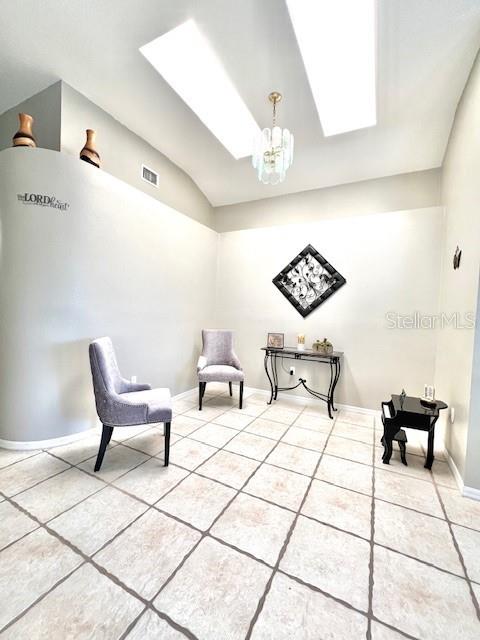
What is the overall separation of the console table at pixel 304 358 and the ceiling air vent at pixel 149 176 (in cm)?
276

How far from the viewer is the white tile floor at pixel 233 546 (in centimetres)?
104

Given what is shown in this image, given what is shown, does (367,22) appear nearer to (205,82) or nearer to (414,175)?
(205,82)

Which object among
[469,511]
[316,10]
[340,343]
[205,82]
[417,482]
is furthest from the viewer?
[340,343]

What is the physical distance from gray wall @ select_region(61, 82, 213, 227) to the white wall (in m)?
1.03

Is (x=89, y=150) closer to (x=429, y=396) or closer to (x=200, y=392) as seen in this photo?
(x=200, y=392)

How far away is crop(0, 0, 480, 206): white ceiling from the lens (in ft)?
6.05

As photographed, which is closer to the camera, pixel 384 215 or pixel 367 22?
pixel 367 22

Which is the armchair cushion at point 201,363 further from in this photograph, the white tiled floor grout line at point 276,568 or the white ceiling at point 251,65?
the white ceiling at point 251,65

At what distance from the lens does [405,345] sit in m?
3.19

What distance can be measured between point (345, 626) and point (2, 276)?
3166 mm

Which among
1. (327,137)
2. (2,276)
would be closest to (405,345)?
(327,137)

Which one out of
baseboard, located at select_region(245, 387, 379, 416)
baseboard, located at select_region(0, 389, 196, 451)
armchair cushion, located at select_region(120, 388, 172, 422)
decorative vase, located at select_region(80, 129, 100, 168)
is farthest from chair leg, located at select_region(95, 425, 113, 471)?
decorative vase, located at select_region(80, 129, 100, 168)

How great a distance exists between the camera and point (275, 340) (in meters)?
3.89

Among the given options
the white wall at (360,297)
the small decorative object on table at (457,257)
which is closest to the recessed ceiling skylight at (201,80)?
the white wall at (360,297)
